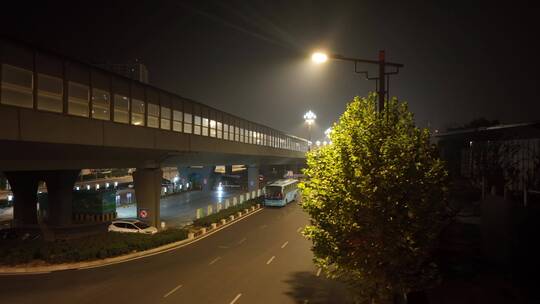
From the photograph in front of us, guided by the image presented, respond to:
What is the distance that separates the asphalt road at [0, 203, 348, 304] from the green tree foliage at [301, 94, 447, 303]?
615 cm

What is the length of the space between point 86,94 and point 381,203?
16720 millimetres

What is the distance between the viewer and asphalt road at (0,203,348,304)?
15.5 meters

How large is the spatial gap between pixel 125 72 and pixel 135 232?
3936 cm

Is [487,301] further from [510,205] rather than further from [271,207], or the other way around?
[271,207]

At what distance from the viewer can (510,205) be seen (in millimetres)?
15688

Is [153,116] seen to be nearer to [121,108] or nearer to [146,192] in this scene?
[121,108]

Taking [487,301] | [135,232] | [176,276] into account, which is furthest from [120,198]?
[487,301]

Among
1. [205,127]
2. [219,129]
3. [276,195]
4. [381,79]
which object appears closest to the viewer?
[381,79]

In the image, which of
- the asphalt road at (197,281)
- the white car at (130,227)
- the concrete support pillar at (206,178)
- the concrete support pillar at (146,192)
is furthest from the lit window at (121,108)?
the concrete support pillar at (206,178)

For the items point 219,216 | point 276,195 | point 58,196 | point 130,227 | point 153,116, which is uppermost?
point 153,116

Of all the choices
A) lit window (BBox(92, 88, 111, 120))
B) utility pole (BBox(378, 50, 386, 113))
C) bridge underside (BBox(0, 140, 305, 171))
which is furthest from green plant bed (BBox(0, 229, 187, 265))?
utility pole (BBox(378, 50, 386, 113))

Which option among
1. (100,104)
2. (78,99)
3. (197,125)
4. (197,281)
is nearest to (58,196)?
(197,125)

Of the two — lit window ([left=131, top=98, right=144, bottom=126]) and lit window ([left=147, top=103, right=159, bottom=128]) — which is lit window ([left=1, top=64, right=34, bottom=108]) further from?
lit window ([left=147, top=103, right=159, bottom=128])

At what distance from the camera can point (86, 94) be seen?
19656 mm
